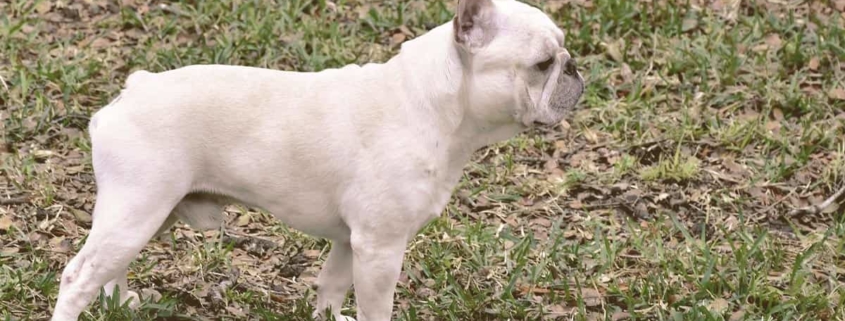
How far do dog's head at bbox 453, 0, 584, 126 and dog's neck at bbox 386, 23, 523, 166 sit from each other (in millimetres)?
43

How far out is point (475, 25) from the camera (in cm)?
450

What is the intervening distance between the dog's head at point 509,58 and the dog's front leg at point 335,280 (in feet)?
3.24

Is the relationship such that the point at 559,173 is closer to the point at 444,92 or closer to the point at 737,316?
the point at 737,316

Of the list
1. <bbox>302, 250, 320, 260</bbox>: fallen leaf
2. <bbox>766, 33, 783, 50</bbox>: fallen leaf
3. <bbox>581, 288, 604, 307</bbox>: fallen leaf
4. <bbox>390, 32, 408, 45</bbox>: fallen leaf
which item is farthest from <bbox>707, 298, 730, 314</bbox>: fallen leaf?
<bbox>390, 32, 408, 45</bbox>: fallen leaf

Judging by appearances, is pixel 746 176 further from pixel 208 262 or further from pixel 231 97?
pixel 231 97

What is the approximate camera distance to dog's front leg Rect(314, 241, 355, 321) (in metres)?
5.29

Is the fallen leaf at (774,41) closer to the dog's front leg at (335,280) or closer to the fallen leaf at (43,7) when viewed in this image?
the dog's front leg at (335,280)

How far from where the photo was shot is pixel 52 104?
7.62 meters

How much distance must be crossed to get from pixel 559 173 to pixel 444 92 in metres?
2.90

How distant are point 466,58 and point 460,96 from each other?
14 centimetres

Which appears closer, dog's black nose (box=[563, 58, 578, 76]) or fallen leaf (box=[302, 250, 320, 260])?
dog's black nose (box=[563, 58, 578, 76])

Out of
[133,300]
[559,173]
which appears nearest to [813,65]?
[559,173]

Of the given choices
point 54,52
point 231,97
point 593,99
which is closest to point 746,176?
point 593,99

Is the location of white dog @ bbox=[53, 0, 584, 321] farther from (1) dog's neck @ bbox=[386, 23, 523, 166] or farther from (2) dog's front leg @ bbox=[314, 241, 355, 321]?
(2) dog's front leg @ bbox=[314, 241, 355, 321]
